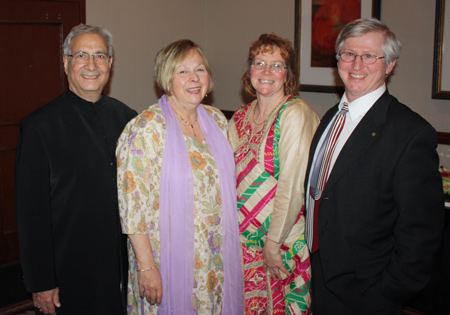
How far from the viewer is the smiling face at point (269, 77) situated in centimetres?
221

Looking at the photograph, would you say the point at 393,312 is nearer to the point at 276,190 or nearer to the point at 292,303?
the point at 292,303

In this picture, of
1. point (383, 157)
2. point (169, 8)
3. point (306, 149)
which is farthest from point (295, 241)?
point (169, 8)

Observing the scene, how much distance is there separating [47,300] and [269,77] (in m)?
1.49

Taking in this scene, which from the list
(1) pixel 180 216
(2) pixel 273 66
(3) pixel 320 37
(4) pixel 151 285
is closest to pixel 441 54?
(3) pixel 320 37

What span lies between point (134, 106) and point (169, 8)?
1.13 meters

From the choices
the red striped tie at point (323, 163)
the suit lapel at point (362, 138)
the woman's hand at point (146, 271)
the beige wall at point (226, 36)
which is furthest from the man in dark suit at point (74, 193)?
the beige wall at point (226, 36)

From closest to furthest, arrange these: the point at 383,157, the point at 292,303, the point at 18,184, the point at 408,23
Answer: the point at 383,157, the point at 18,184, the point at 292,303, the point at 408,23

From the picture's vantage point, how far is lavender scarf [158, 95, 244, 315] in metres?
1.97

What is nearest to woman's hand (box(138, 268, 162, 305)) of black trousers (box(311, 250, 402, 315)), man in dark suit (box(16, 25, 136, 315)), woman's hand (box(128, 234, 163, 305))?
woman's hand (box(128, 234, 163, 305))

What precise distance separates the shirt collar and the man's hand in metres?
1.56

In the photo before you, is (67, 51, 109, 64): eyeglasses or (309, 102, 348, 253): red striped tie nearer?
(309, 102, 348, 253): red striped tie

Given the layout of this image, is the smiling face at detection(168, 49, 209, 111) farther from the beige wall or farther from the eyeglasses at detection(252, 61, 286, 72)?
the beige wall

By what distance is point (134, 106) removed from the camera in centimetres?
462

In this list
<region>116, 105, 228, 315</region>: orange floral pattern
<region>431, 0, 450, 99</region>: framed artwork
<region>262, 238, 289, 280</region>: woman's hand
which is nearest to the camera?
<region>116, 105, 228, 315</region>: orange floral pattern
